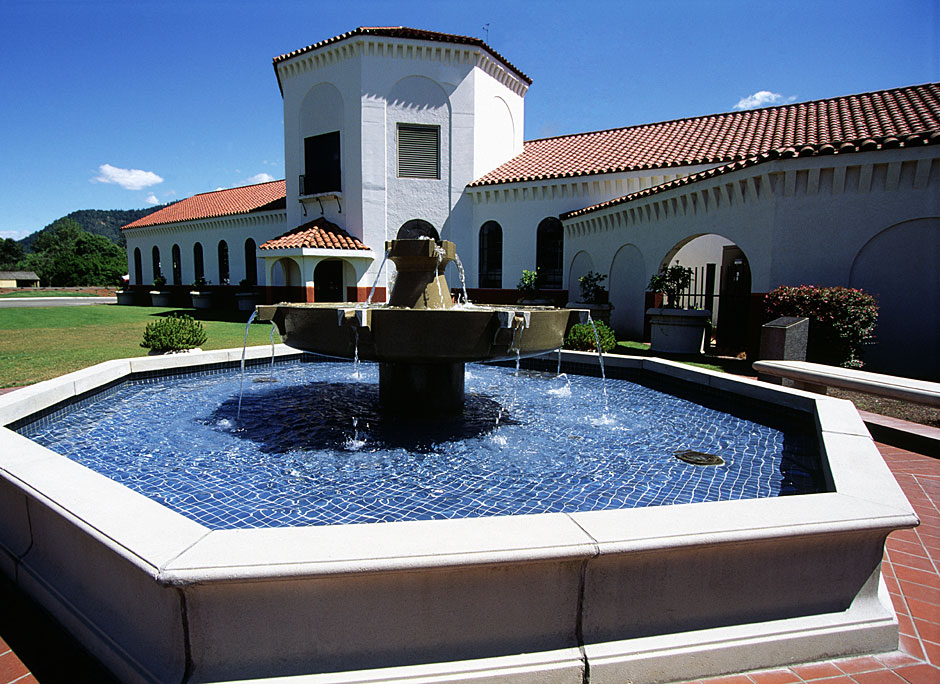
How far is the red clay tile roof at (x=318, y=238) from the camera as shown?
22.9m

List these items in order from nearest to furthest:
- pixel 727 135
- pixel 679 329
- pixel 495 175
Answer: pixel 679 329 → pixel 727 135 → pixel 495 175

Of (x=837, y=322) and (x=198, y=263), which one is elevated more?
(x=198, y=263)

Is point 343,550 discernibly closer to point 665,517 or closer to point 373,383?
point 665,517

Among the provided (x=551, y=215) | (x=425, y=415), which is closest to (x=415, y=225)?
(x=551, y=215)

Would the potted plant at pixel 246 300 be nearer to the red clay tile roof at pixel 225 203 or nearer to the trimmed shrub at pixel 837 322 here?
the red clay tile roof at pixel 225 203

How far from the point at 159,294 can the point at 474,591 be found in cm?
4076

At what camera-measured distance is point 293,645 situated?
241cm

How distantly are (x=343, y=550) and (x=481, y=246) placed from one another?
23.4m

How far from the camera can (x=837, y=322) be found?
11.9 m

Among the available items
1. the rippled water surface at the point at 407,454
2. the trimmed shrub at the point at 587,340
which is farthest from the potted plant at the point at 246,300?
the trimmed shrub at the point at 587,340

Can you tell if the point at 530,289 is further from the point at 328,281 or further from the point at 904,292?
the point at 904,292

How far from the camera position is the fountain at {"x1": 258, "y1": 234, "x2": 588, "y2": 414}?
543cm

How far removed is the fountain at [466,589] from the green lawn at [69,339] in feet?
28.4

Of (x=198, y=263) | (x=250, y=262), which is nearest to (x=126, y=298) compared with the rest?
(x=198, y=263)
